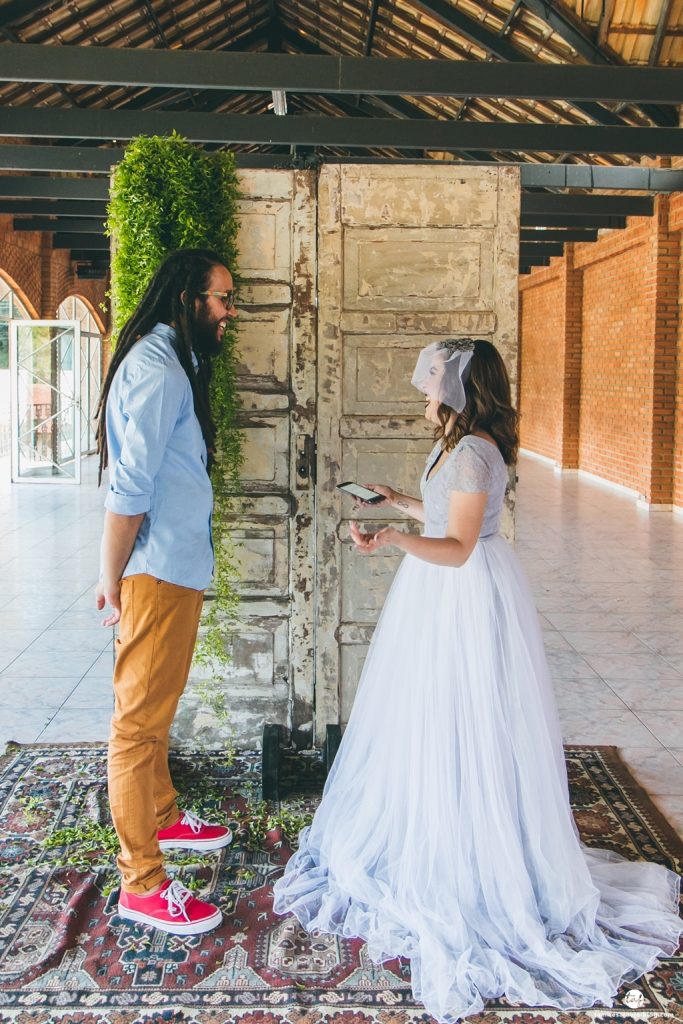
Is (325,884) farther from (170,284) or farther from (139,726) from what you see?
(170,284)

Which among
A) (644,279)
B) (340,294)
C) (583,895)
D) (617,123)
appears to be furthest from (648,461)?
(583,895)

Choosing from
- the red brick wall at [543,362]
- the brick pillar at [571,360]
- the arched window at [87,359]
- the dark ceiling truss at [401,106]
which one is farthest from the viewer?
the arched window at [87,359]

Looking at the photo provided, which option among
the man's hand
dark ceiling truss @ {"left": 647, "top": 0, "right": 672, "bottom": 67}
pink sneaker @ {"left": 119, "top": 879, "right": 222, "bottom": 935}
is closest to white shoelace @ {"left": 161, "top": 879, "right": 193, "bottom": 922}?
pink sneaker @ {"left": 119, "top": 879, "right": 222, "bottom": 935}

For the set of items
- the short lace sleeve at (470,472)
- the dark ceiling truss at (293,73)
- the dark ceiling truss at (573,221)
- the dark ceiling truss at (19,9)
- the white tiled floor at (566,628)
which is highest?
the dark ceiling truss at (19,9)

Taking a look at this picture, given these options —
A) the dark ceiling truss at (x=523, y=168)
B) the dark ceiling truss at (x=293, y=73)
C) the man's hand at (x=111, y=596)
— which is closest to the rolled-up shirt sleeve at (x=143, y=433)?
the man's hand at (x=111, y=596)

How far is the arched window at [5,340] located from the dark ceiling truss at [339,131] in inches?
260

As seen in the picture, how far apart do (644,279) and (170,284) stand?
10.4 meters

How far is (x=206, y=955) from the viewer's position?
98.8 inches

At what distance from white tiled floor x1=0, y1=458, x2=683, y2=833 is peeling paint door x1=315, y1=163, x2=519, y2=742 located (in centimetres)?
138

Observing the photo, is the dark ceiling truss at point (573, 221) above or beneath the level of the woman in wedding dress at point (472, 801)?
above

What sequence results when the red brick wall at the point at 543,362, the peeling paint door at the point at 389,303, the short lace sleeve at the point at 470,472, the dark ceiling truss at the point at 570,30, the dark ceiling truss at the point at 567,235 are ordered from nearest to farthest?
the short lace sleeve at the point at 470,472
the peeling paint door at the point at 389,303
the dark ceiling truss at the point at 570,30
the dark ceiling truss at the point at 567,235
the red brick wall at the point at 543,362

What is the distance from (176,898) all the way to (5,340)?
12.9 meters

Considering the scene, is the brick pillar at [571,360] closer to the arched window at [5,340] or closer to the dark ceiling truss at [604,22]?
the dark ceiling truss at [604,22]

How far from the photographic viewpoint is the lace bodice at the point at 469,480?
2.54 metres
